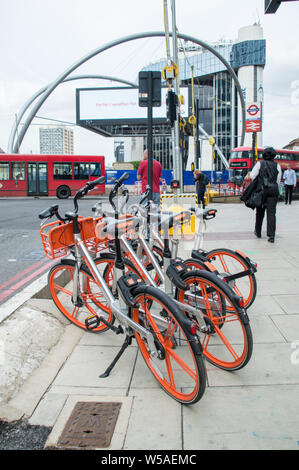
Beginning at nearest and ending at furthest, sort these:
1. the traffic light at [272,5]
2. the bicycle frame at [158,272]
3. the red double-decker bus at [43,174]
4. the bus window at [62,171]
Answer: the bicycle frame at [158,272], the traffic light at [272,5], the red double-decker bus at [43,174], the bus window at [62,171]

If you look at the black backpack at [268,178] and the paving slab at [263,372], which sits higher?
the black backpack at [268,178]

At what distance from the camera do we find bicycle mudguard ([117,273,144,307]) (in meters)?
2.94

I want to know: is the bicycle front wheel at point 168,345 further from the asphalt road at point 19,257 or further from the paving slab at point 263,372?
the asphalt road at point 19,257

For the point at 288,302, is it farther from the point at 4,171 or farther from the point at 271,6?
the point at 4,171

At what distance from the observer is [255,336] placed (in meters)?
3.64

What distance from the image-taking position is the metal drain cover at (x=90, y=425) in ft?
7.59

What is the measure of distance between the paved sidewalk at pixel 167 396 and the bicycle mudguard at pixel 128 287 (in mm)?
576

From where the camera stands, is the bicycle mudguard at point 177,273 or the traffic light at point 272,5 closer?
the bicycle mudguard at point 177,273

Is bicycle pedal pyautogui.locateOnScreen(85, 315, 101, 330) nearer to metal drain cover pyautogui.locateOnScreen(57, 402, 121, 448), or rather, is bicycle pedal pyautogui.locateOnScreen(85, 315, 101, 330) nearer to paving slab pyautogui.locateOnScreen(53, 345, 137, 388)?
paving slab pyautogui.locateOnScreen(53, 345, 137, 388)

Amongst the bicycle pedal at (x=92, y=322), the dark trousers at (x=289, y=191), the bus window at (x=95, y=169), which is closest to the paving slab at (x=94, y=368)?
the bicycle pedal at (x=92, y=322)

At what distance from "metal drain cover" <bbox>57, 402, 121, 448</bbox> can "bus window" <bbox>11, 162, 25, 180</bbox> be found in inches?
976

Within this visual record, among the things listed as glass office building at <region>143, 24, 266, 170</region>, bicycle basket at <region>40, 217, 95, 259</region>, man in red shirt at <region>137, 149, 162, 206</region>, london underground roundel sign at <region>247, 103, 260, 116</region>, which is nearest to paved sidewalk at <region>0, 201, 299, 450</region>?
bicycle basket at <region>40, 217, 95, 259</region>
